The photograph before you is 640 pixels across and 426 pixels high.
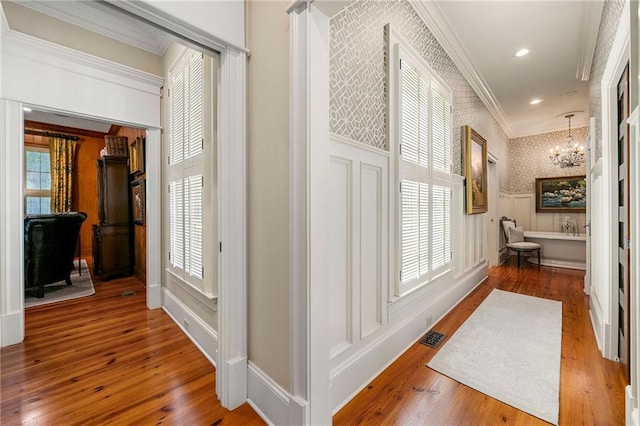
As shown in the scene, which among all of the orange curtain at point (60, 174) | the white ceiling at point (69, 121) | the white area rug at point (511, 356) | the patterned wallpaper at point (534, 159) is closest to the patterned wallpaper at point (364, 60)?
the white area rug at point (511, 356)

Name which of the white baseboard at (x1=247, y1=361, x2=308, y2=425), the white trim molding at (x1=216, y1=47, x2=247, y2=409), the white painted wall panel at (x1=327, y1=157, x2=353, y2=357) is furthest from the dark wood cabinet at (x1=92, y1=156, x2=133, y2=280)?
the white painted wall panel at (x1=327, y1=157, x2=353, y2=357)

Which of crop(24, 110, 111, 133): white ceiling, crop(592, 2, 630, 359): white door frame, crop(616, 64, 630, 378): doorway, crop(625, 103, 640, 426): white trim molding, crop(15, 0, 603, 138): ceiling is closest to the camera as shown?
crop(625, 103, 640, 426): white trim molding

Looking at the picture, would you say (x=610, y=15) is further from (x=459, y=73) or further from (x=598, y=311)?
(x=598, y=311)

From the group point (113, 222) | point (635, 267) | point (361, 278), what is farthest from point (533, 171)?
point (113, 222)

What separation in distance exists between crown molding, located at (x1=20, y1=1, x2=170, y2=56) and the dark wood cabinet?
2266 mm

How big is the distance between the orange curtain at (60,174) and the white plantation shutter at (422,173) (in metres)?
7.39

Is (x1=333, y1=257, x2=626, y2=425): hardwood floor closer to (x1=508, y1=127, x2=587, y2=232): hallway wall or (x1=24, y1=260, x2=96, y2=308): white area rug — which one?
(x1=24, y1=260, x2=96, y2=308): white area rug

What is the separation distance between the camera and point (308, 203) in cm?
126

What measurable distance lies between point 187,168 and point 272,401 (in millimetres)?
2048

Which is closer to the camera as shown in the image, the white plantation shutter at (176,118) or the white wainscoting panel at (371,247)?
the white wainscoting panel at (371,247)

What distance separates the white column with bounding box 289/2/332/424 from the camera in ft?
4.13

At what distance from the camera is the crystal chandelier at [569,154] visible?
547cm

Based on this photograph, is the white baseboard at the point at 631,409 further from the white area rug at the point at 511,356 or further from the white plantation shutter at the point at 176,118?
the white plantation shutter at the point at 176,118

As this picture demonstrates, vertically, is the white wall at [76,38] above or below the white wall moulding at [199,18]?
above
